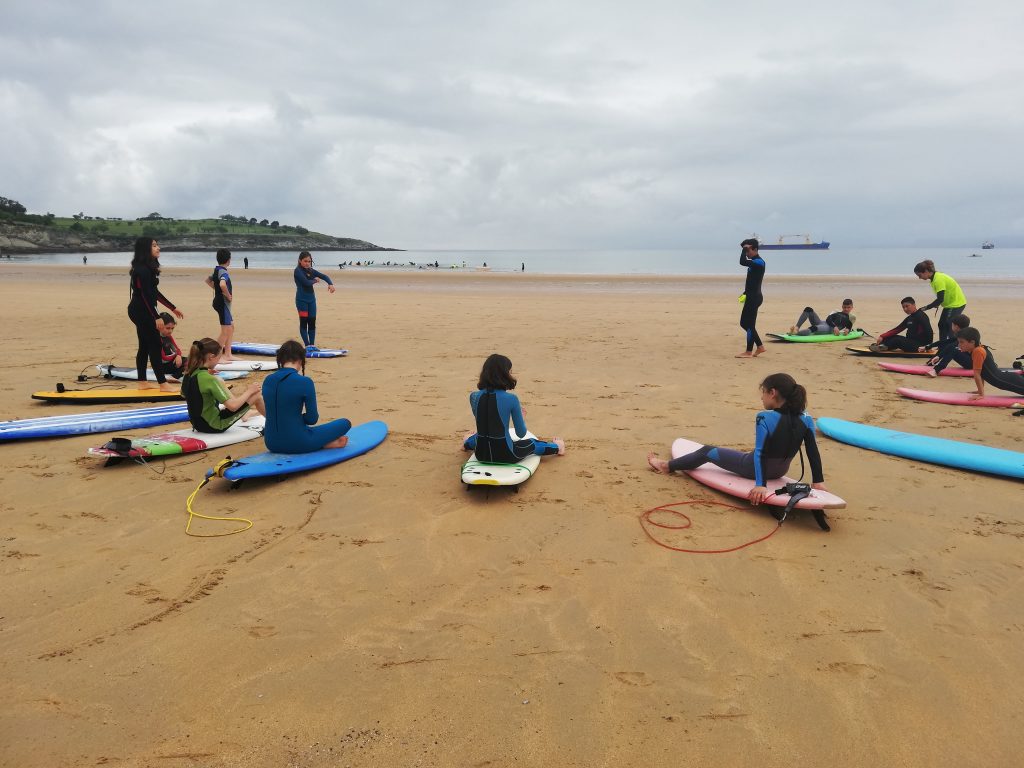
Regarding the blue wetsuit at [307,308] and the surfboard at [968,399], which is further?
the blue wetsuit at [307,308]

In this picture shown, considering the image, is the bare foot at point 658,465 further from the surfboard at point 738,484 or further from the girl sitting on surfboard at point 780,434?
the girl sitting on surfboard at point 780,434

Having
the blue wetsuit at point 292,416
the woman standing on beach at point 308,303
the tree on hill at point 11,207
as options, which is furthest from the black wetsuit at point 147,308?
the tree on hill at point 11,207

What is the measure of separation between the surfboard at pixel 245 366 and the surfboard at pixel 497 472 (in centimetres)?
565

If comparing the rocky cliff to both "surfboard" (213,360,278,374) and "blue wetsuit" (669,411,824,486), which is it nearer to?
"surfboard" (213,360,278,374)

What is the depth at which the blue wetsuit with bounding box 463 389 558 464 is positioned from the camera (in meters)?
5.00

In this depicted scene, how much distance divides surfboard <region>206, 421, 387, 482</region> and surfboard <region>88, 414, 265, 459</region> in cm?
57

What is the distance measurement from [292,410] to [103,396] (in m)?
3.97

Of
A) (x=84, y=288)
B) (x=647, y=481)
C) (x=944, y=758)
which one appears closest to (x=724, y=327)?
(x=647, y=481)

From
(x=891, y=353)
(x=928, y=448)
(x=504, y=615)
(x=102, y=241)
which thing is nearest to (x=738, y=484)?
(x=928, y=448)

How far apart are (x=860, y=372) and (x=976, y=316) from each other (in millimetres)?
9960

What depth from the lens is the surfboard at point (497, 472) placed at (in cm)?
482

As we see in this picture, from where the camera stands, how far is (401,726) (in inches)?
103

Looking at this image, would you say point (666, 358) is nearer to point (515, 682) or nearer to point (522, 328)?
point (522, 328)

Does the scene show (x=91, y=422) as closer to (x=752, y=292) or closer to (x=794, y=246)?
(x=752, y=292)
